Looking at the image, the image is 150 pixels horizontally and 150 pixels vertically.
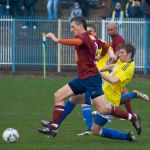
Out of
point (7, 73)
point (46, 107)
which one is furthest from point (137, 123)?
point (7, 73)

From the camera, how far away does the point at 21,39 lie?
3038 cm

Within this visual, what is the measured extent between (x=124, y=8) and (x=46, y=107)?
57.0ft

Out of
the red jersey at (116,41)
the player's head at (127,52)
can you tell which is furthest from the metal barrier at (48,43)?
the player's head at (127,52)

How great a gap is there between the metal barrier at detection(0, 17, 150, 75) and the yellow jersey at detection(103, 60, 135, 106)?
1574cm

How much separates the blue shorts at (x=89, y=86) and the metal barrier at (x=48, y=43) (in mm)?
16414

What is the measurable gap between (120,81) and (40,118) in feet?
10.1

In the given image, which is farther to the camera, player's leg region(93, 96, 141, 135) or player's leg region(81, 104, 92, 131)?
player's leg region(81, 104, 92, 131)

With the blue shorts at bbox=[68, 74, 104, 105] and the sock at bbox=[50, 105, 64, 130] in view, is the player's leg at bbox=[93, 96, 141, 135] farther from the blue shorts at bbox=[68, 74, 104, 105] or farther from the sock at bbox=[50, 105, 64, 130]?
the sock at bbox=[50, 105, 64, 130]

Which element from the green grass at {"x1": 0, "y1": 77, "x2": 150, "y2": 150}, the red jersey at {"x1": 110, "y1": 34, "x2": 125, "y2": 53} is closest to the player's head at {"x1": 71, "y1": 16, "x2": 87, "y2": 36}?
the green grass at {"x1": 0, "y1": 77, "x2": 150, "y2": 150}

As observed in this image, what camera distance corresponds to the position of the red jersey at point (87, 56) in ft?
42.8

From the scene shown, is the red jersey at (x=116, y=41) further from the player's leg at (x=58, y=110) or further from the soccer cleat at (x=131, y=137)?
the soccer cleat at (x=131, y=137)

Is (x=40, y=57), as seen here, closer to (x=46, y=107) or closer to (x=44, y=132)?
(x=46, y=107)

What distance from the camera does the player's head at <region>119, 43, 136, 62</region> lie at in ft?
43.9

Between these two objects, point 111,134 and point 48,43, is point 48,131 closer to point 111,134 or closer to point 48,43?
point 111,134
